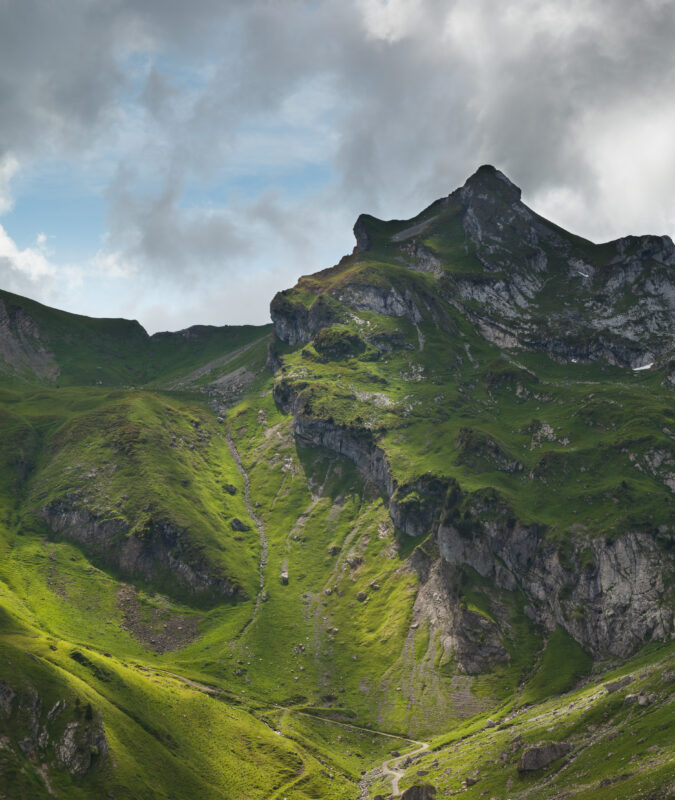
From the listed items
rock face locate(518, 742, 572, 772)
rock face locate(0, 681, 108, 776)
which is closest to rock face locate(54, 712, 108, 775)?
rock face locate(0, 681, 108, 776)

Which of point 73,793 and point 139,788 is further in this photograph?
point 139,788

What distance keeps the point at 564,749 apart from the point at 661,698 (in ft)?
93.0

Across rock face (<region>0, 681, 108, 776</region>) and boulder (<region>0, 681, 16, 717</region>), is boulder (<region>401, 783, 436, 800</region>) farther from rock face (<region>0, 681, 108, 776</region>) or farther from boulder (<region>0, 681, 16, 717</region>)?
boulder (<region>0, 681, 16, 717</region>)

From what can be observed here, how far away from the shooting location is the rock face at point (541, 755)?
182000mm

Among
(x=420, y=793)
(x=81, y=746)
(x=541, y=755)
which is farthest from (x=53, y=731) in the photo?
(x=541, y=755)

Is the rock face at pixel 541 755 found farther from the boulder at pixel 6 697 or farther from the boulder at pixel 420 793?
the boulder at pixel 6 697

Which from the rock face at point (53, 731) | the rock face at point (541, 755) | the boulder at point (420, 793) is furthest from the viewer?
the boulder at point (420, 793)

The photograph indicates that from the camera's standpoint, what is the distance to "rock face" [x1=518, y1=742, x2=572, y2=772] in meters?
182

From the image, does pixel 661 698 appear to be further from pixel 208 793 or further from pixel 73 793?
pixel 73 793

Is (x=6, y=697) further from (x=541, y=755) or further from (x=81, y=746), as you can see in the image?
(x=541, y=755)

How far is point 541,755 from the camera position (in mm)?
183375

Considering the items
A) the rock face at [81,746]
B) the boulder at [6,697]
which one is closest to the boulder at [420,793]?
the rock face at [81,746]

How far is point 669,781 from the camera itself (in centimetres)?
13462

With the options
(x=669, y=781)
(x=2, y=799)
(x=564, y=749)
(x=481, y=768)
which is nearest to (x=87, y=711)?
(x=2, y=799)
